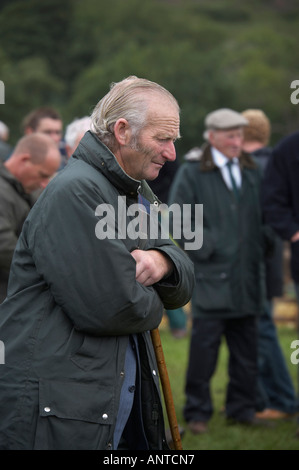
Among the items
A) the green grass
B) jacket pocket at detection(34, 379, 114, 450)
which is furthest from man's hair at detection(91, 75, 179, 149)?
the green grass

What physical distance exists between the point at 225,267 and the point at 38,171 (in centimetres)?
185

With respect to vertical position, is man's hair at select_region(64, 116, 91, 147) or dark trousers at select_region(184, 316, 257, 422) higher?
man's hair at select_region(64, 116, 91, 147)

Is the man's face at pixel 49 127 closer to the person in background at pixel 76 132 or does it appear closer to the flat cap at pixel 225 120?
the flat cap at pixel 225 120

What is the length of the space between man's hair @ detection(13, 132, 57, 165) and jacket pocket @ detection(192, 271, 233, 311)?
181 cm

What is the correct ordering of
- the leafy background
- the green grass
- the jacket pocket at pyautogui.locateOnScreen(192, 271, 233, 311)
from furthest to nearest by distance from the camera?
the leafy background < the jacket pocket at pyautogui.locateOnScreen(192, 271, 233, 311) < the green grass

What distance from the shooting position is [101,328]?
267 cm

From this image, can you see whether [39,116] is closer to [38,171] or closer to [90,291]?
[38,171]

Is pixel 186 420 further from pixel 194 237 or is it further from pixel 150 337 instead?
pixel 150 337

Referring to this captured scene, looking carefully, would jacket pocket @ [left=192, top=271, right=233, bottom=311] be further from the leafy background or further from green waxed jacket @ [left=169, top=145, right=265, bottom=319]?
the leafy background

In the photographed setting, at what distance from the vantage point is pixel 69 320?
2.73m

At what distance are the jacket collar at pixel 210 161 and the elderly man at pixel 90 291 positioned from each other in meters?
3.19

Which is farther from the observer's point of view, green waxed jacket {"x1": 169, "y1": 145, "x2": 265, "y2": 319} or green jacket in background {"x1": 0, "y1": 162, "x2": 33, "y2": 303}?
green waxed jacket {"x1": 169, "y1": 145, "x2": 265, "y2": 319}

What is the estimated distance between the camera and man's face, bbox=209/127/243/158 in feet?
20.2

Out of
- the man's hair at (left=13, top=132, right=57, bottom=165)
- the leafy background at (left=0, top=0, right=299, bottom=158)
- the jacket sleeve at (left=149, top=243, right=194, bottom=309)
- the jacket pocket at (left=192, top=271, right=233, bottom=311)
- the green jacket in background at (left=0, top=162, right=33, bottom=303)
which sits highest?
the leafy background at (left=0, top=0, right=299, bottom=158)
